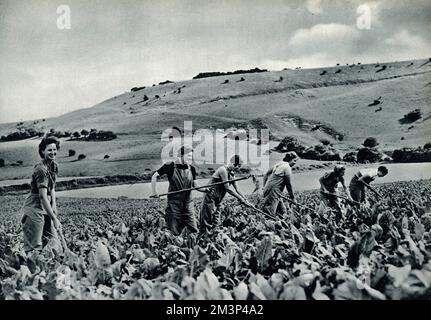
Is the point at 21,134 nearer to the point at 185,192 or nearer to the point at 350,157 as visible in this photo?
the point at 185,192

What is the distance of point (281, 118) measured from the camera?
44.6 feet

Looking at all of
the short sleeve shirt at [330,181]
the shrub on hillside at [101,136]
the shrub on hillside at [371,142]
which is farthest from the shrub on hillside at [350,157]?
the shrub on hillside at [101,136]

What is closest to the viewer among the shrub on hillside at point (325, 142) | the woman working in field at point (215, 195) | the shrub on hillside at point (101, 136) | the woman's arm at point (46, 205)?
the woman's arm at point (46, 205)

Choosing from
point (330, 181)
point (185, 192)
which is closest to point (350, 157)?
point (330, 181)

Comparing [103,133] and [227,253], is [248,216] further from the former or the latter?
[103,133]

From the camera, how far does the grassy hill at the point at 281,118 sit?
1143 centimetres

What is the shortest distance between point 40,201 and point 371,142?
29.2ft

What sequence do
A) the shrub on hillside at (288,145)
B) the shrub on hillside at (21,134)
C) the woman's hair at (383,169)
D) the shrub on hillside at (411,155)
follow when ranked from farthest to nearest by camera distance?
the shrub on hillside at (21,134) → the shrub on hillside at (288,145) → the shrub on hillside at (411,155) → the woman's hair at (383,169)

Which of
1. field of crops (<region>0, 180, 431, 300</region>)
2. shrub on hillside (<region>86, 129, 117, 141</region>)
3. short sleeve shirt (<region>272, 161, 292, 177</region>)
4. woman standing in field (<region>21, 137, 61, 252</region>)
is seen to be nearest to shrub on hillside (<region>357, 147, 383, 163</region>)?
short sleeve shirt (<region>272, 161, 292, 177</region>)

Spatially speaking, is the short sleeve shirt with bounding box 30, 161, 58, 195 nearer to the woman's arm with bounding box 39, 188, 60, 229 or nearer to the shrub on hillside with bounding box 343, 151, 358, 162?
the woman's arm with bounding box 39, 188, 60, 229

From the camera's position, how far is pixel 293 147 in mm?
12312

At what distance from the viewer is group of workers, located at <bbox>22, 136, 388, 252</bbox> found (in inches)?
236

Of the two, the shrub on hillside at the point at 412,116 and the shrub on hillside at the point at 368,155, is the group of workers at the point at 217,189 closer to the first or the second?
the shrub on hillside at the point at 412,116

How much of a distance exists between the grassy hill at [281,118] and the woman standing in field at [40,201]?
15.0 ft
